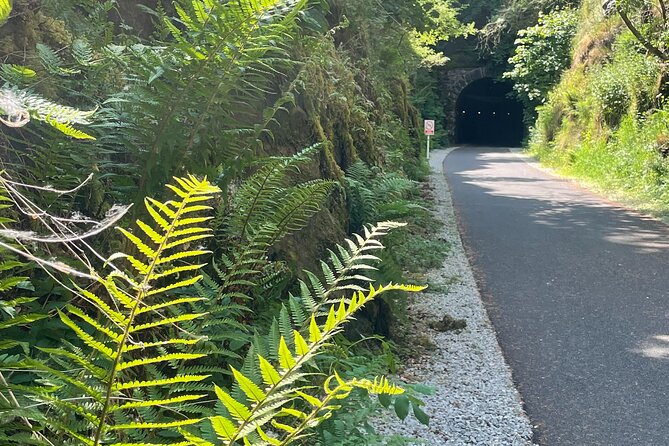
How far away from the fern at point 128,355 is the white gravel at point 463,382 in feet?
2.89

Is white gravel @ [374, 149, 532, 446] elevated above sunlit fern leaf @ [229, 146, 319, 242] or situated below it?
below

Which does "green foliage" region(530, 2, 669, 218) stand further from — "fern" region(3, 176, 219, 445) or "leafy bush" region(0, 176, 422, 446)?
"fern" region(3, 176, 219, 445)

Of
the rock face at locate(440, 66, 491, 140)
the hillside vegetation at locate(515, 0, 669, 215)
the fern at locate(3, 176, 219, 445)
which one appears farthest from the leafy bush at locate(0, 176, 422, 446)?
the rock face at locate(440, 66, 491, 140)

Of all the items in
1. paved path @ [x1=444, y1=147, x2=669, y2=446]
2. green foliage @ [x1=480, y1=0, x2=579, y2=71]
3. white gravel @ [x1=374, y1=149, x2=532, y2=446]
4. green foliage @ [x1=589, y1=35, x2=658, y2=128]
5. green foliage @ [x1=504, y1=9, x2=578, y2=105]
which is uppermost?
green foliage @ [x1=480, y1=0, x2=579, y2=71]

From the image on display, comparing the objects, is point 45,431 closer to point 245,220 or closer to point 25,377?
point 25,377

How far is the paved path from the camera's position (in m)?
3.52

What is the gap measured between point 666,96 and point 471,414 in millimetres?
12988

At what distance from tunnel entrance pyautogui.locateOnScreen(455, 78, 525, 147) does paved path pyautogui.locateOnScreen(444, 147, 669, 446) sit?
3066cm

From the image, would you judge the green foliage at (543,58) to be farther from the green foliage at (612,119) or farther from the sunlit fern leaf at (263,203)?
the sunlit fern leaf at (263,203)

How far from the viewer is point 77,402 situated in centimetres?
133

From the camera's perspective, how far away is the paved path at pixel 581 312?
3517 mm

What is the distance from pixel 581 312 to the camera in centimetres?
539

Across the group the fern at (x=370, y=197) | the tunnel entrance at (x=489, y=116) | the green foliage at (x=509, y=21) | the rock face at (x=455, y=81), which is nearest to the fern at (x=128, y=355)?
the fern at (x=370, y=197)

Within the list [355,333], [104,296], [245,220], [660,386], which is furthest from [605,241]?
[104,296]
